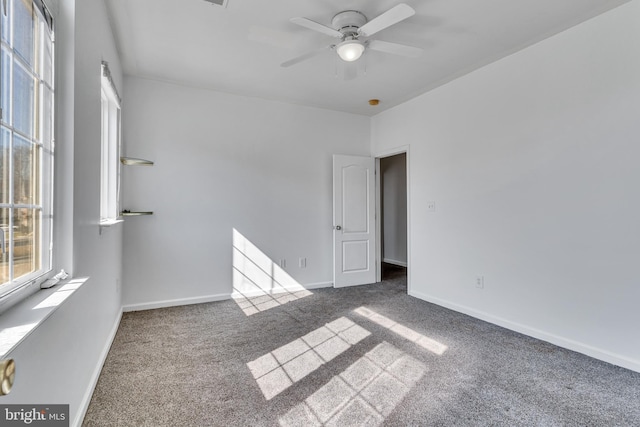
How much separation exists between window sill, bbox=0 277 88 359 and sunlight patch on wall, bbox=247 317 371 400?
1247 mm

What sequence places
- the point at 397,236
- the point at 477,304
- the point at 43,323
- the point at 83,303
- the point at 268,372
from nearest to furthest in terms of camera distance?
the point at 43,323 < the point at 83,303 < the point at 268,372 < the point at 477,304 < the point at 397,236

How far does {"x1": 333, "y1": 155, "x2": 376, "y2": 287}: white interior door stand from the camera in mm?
4574

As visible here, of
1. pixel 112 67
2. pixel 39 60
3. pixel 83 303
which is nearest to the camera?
pixel 39 60

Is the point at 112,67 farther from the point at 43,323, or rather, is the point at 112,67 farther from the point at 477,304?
the point at 477,304

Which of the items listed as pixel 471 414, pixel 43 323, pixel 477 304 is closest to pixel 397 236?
pixel 477 304

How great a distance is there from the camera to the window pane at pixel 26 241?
1.20m

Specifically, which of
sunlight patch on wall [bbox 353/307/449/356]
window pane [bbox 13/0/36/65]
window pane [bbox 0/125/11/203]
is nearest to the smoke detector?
window pane [bbox 13/0/36/65]

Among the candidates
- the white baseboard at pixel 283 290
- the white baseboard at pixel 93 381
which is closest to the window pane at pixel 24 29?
the white baseboard at pixel 93 381

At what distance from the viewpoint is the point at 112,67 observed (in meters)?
2.74

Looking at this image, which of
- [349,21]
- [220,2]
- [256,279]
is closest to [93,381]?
[256,279]

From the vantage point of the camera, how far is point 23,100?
1.25 meters

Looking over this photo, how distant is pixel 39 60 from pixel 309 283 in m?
3.70

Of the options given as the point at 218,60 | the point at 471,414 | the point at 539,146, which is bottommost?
the point at 471,414

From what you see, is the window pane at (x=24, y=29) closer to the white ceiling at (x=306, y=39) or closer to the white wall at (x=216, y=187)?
the white ceiling at (x=306, y=39)
